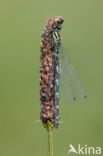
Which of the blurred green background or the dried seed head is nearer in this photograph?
the dried seed head

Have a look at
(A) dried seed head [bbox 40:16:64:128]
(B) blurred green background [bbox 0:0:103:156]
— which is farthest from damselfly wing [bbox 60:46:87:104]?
(B) blurred green background [bbox 0:0:103:156]

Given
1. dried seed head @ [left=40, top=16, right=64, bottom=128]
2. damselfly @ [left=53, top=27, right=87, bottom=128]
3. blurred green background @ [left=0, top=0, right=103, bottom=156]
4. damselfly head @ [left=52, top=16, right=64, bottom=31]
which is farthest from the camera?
blurred green background @ [left=0, top=0, right=103, bottom=156]

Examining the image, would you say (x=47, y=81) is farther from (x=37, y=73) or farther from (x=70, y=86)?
(x=37, y=73)

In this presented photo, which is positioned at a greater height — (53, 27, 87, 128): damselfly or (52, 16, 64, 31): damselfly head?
(52, 16, 64, 31): damselfly head

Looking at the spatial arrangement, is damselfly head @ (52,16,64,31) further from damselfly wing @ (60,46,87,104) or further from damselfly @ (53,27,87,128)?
damselfly wing @ (60,46,87,104)

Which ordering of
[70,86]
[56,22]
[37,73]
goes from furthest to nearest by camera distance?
[37,73]
[70,86]
[56,22]

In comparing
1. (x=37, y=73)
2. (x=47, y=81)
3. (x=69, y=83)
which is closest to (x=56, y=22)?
(x=47, y=81)

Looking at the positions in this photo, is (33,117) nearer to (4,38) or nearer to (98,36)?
(4,38)

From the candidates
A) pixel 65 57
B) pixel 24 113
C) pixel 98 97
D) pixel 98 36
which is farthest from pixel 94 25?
pixel 65 57
